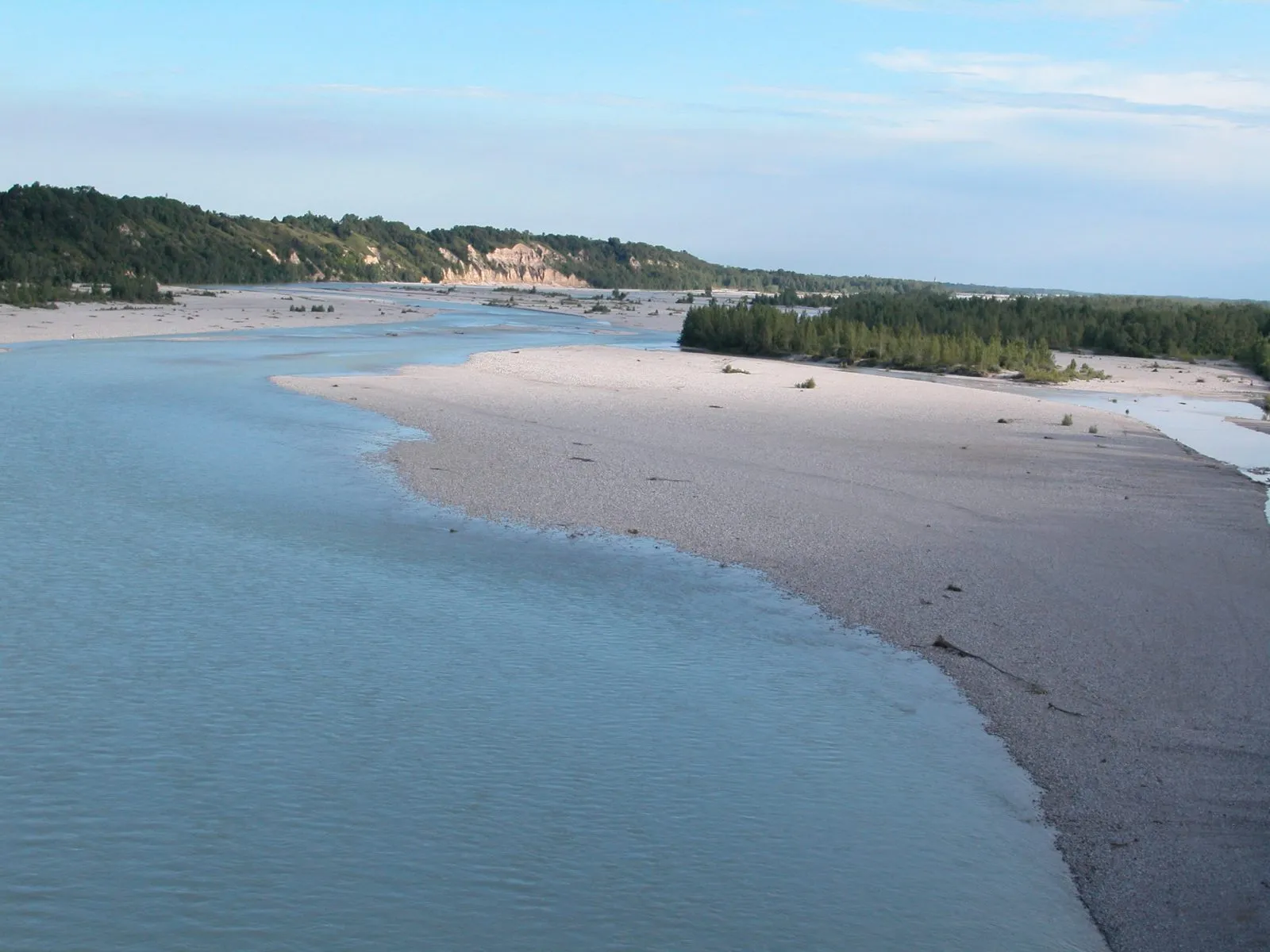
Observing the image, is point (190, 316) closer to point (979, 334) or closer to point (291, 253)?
point (979, 334)

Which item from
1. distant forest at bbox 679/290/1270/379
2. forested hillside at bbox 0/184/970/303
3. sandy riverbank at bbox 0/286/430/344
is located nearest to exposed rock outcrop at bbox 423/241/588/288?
forested hillside at bbox 0/184/970/303

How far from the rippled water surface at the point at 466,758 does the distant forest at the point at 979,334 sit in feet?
72.5

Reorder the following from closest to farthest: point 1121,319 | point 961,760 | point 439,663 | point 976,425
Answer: point 961,760 < point 439,663 < point 976,425 < point 1121,319

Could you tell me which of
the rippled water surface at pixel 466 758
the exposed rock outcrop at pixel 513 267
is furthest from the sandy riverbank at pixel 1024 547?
the exposed rock outcrop at pixel 513 267

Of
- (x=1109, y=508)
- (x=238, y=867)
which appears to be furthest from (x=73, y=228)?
(x=238, y=867)

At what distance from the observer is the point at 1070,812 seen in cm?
524

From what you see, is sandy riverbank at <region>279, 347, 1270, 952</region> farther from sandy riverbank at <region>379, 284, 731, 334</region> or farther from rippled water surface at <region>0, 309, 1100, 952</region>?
sandy riverbank at <region>379, 284, 731, 334</region>

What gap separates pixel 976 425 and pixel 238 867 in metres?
14.6

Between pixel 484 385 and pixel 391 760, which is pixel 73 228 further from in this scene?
pixel 391 760

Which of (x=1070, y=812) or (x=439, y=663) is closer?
(x=1070, y=812)

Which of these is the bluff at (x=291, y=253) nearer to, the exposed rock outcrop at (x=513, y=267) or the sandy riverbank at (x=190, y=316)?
the exposed rock outcrop at (x=513, y=267)

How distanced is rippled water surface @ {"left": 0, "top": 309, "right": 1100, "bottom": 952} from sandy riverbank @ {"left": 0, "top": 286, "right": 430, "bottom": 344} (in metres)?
22.0

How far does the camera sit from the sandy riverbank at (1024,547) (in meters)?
5.09

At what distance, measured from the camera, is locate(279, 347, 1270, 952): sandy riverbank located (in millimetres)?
5090
